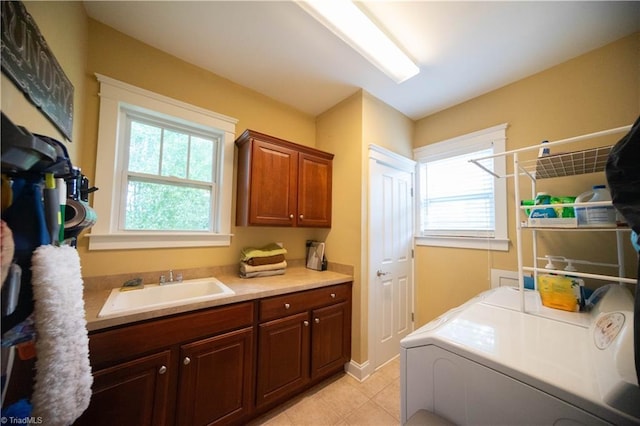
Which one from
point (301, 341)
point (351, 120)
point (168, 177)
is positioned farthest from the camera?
point (351, 120)

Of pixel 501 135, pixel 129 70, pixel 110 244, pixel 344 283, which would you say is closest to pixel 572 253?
pixel 501 135

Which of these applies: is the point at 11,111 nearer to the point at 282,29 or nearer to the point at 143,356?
the point at 143,356

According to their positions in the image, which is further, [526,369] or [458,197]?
[458,197]

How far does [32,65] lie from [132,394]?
1.51 meters

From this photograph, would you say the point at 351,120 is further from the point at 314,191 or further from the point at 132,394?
the point at 132,394

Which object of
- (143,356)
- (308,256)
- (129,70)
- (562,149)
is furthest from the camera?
(308,256)

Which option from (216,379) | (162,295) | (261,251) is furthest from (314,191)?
(216,379)

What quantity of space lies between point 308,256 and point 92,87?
2.20m

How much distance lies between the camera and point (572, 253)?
66.7 inches

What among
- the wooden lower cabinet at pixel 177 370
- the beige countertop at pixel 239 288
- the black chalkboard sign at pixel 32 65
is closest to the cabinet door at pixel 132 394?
the wooden lower cabinet at pixel 177 370

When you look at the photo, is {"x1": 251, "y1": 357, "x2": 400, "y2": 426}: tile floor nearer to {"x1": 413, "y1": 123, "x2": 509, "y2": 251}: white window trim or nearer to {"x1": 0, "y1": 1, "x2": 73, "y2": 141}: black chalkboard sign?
{"x1": 413, "y1": 123, "x2": 509, "y2": 251}: white window trim

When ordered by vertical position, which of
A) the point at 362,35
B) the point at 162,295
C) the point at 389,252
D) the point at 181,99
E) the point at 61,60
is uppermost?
the point at 362,35

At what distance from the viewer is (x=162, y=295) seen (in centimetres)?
161

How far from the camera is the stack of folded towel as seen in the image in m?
1.92
